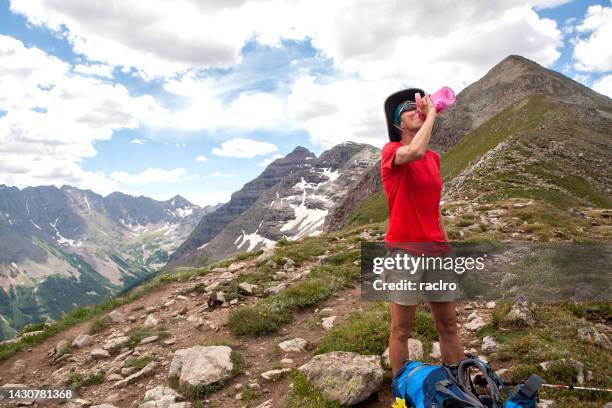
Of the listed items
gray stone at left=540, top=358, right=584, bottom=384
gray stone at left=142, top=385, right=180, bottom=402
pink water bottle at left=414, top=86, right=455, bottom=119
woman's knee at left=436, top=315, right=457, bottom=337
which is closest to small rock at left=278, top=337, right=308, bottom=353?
gray stone at left=142, top=385, right=180, bottom=402

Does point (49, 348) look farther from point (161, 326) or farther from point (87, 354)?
point (161, 326)

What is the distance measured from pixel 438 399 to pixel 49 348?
38.0 feet

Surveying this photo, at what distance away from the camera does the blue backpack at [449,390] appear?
3.77 metres

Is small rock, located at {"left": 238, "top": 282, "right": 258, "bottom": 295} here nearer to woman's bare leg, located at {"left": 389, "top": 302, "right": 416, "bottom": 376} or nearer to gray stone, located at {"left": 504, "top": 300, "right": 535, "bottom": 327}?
gray stone, located at {"left": 504, "top": 300, "right": 535, "bottom": 327}

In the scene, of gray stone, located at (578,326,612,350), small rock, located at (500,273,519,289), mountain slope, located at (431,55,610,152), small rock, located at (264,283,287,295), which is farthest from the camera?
mountain slope, located at (431,55,610,152)

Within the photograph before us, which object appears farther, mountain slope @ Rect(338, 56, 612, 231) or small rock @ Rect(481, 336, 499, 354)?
mountain slope @ Rect(338, 56, 612, 231)

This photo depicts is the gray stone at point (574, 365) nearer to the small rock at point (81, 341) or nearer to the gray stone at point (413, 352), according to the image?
the gray stone at point (413, 352)

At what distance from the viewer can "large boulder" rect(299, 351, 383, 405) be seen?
5845 millimetres

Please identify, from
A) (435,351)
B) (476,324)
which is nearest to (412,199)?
(435,351)

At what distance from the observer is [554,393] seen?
17.5 feet

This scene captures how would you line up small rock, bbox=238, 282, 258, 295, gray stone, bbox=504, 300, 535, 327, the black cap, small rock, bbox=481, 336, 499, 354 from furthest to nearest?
small rock, bbox=238, 282, 258, 295 < gray stone, bbox=504, 300, 535, 327 < small rock, bbox=481, 336, 499, 354 < the black cap

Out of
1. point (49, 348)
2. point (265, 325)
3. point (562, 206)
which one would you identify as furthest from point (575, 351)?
point (562, 206)

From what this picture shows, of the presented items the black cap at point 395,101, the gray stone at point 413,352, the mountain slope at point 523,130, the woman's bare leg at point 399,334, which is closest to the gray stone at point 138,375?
the gray stone at point 413,352

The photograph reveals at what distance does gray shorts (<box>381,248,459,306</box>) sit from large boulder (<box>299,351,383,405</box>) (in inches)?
70.4
